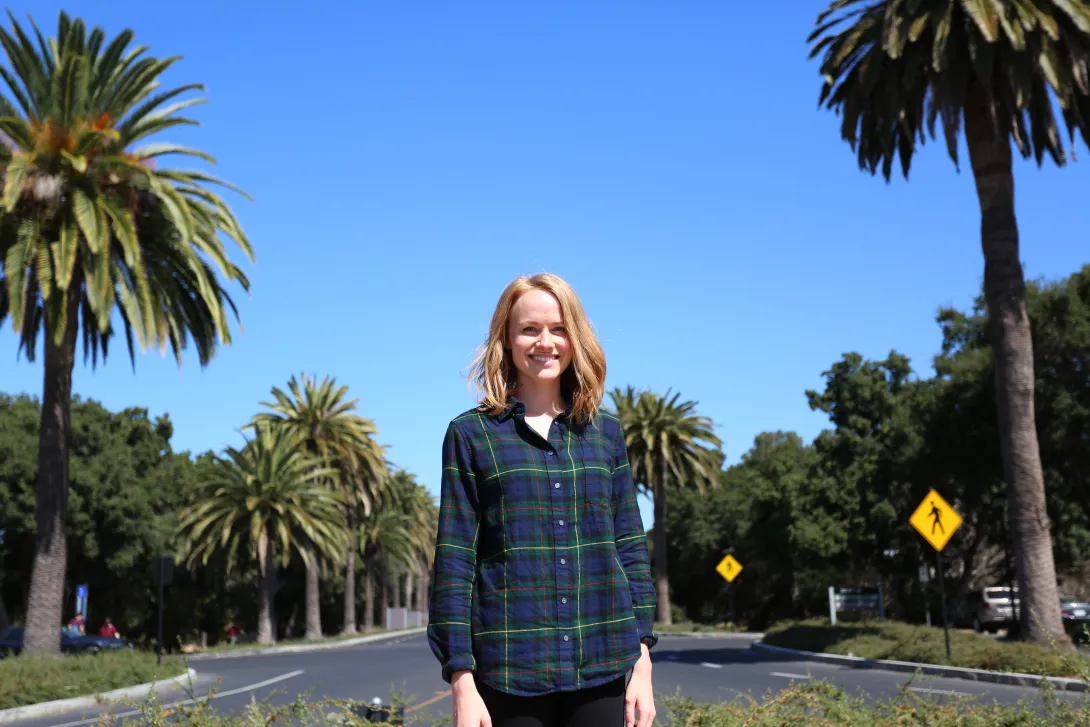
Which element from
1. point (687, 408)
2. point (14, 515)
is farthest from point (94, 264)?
point (687, 408)

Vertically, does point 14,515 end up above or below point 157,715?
above

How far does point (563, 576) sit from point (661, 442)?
51.5 m

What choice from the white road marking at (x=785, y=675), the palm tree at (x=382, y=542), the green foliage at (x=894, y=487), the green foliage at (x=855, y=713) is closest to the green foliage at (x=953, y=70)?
the green foliage at (x=894, y=487)

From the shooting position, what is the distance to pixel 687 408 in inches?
2186

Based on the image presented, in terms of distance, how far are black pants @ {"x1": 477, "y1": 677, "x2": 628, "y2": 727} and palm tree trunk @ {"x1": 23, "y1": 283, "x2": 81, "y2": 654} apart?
20.5 meters

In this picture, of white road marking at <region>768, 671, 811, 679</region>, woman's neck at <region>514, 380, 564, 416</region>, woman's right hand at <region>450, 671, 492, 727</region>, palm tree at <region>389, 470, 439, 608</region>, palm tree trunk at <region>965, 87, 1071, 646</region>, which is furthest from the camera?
palm tree at <region>389, 470, 439, 608</region>

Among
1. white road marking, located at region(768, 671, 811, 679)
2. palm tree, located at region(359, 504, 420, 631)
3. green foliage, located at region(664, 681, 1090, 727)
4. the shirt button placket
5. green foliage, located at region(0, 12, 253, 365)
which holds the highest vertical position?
green foliage, located at region(0, 12, 253, 365)

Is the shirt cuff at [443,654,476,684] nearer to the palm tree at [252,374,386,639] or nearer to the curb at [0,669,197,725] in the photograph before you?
the curb at [0,669,197,725]

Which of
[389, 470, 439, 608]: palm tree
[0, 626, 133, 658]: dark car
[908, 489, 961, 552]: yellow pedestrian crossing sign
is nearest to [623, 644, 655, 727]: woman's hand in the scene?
[908, 489, 961, 552]: yellow pedestrian crossing sign

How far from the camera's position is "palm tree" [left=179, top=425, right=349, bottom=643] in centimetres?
→ 4588

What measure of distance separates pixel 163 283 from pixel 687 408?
36.2m

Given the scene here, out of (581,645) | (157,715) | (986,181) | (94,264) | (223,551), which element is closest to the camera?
(581,645)

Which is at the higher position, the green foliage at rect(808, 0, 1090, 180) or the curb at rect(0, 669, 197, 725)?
the green foliage at rect(808, 0, 1090, 180)

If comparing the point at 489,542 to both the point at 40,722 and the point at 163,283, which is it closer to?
the point at 40,722
